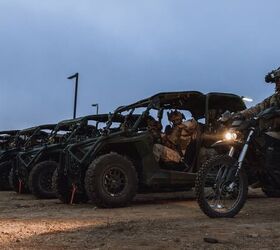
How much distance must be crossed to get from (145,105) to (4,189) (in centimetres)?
664

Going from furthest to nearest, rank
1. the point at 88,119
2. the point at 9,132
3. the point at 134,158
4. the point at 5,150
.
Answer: the point at 9,132 < the point at 5,150 < the point at 88,119 < the point at 134,158

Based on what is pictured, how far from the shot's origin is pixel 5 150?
48.2 feet

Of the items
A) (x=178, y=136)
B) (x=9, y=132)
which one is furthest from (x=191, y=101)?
(x=9, y=132)

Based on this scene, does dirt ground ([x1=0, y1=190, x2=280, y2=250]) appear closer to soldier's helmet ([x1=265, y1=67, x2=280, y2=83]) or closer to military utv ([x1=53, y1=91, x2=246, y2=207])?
military utv ([x1=53, y1=91, x2=246, y2=207])

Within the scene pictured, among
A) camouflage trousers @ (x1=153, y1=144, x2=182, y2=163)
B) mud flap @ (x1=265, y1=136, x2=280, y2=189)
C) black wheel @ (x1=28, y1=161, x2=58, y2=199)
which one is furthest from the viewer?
black wheel @ (x1=28, y1=161, x2=58, y2=199)

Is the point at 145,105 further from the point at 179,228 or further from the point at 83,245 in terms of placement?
the point at 83,245

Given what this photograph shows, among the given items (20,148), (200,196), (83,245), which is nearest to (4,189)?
(20,148)

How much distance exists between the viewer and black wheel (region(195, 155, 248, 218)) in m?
6.59

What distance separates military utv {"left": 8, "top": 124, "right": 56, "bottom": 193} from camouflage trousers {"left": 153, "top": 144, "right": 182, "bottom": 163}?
14.0 feet

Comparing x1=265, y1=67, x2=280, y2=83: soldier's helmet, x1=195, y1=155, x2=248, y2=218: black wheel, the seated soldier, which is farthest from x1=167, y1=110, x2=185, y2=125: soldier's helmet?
x1=195, y1=155, x2=248, y2=218: black wheel

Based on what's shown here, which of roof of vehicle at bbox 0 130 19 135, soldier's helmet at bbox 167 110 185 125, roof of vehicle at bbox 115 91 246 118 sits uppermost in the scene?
roof of vehicle at bbox 115 91 246 118

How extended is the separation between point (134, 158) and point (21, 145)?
6112 mm

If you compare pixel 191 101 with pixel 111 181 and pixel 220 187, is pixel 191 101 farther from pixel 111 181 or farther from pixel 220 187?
pixel 220 187

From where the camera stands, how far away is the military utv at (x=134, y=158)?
8.71 m
